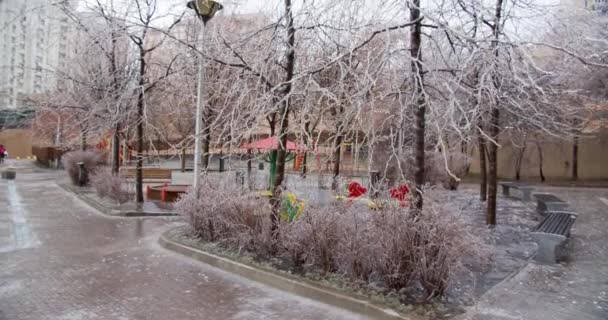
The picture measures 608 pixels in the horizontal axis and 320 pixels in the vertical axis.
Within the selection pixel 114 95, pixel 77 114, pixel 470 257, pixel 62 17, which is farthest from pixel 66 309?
pixel 77 114

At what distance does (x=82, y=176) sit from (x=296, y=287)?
1584 centimetres

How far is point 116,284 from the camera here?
6238 mm

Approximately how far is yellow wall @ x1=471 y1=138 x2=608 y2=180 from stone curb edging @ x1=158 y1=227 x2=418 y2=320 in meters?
22.9

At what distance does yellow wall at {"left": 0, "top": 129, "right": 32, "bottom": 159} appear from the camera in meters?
50.2

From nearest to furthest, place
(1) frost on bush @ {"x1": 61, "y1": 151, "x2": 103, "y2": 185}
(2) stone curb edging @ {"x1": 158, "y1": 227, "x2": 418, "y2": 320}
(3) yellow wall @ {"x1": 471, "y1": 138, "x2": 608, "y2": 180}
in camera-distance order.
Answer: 1. (2) stone curb edging @ {"x1": 158, "y1": 227, "x2": 418, "y2": 320}
2. (1) frost on bush @ {"x1": 61, "y1": 151, "x2": 103, "y2": 185}
3. (3) yellow wall @ {"x1": 471, "y1": 138, "x2": 608, "y2": 180}

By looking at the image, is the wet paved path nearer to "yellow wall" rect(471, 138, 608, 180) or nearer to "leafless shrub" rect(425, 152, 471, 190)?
"leafless shrub" rect(425, 152, 471, 190)

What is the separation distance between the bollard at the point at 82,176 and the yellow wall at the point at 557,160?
70.2 feet

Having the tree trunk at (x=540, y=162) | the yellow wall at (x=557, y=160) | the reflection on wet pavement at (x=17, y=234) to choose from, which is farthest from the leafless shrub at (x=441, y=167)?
the reflection on wet pavement at (x=17, y=234)

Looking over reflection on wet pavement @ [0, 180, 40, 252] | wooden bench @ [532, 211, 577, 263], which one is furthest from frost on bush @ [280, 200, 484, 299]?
reflection on wet pavement @ [0, 180, 40, 252]

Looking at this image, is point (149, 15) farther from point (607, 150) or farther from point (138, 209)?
point (607, 150)

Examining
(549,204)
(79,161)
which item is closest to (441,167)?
(549,204)

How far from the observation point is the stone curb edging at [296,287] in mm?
5137

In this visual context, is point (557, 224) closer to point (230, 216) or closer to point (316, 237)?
point (316, 237)

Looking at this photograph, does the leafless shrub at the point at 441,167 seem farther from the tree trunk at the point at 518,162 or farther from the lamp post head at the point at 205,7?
the lamp post head at the point at 205,7
